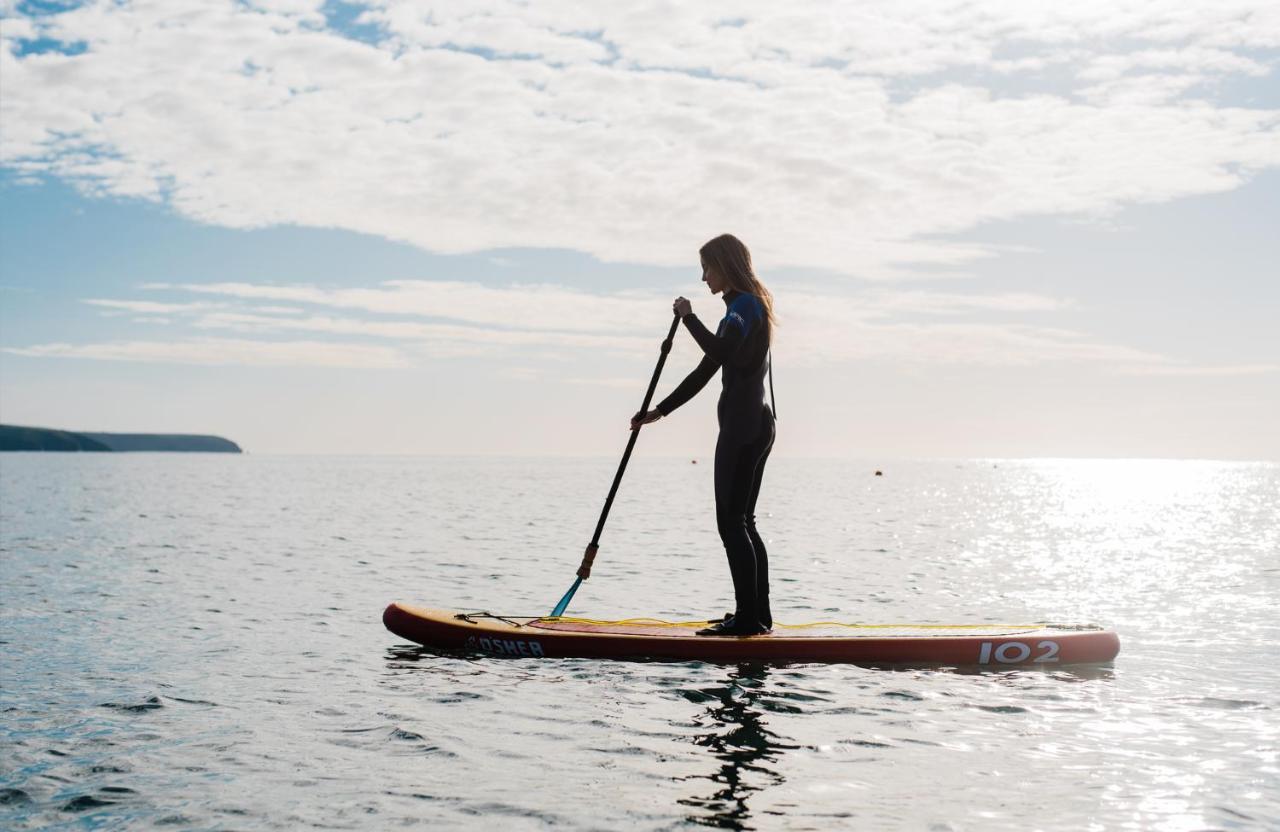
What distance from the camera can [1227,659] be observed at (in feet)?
33.6

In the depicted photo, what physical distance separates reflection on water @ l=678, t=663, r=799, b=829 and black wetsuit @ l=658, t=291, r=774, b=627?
106 centimetres

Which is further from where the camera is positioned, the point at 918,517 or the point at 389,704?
the point at 918,517

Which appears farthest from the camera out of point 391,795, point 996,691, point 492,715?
point 996,691

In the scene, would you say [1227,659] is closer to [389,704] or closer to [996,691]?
[996,691]

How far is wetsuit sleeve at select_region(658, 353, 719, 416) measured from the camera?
891 centimetres

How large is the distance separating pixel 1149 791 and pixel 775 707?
8.63 feet

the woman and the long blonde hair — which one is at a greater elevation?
the long blonde hair

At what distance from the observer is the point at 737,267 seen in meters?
8.84

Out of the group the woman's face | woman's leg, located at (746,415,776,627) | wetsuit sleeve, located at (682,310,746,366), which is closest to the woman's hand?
wetsuit sleeve, located at (682,310,746,366)

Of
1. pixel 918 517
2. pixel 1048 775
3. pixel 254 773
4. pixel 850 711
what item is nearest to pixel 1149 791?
pixel 1048 775

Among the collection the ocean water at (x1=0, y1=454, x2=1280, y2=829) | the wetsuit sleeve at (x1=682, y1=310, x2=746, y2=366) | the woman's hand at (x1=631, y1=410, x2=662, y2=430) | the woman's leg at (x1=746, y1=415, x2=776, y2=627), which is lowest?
the ocean water at (x1=0, y1=454, x2=1280, y2=829)

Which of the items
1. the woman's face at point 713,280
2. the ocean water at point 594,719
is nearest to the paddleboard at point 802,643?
the ocean water at point 594,719

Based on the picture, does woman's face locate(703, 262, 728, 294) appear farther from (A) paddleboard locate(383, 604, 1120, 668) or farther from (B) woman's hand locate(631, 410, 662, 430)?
(A) paddleboard locate(383, 604, 1120, 668)

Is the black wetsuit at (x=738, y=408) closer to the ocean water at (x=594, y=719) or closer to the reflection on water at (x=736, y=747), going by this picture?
the reflection on water at (x=736, y=747)
